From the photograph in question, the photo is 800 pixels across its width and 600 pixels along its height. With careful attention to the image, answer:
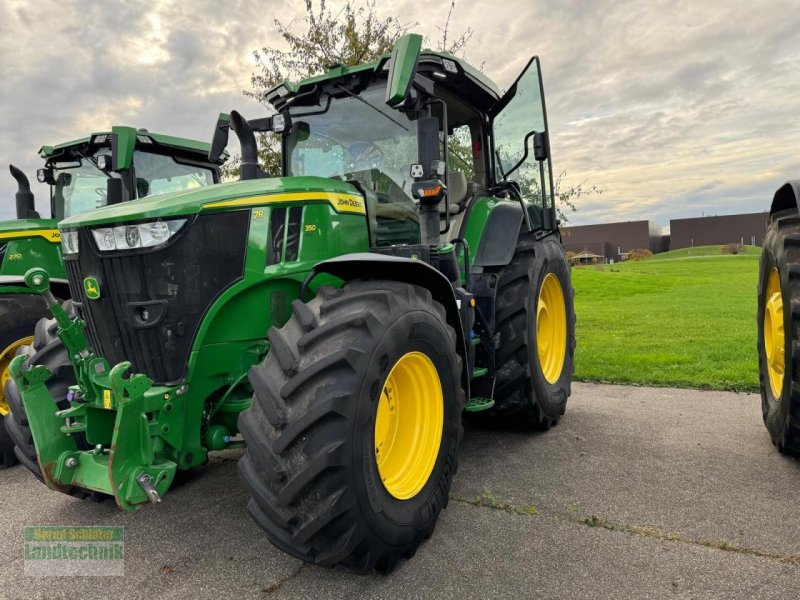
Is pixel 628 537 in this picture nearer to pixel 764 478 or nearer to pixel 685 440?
pixel 764 478

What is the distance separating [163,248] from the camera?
2744mm

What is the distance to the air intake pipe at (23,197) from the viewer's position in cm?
614

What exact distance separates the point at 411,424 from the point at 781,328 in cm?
271

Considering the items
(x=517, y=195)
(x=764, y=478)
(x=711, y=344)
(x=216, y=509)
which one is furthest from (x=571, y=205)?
(x=216, y=509)

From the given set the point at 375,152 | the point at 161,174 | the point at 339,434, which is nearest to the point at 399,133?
the point at 375,152

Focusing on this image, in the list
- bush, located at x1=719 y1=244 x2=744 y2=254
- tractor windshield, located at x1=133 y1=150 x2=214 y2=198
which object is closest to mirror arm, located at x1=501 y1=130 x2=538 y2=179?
tractor windshield, located at x1=133 y1=150 x2=214 y2=198

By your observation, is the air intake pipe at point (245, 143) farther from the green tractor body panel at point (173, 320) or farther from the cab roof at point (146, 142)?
the cab roof at point (146, 142)

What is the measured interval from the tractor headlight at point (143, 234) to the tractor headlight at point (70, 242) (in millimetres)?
287

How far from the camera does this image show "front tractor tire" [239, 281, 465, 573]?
7.36ft

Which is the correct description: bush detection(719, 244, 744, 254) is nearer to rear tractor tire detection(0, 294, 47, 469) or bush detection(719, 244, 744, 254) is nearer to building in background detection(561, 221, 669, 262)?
building in background detection(561, 221, 669, 262)

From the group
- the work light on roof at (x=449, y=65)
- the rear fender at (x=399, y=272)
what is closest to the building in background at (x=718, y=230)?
the work light on roof at (x=449, y=65)

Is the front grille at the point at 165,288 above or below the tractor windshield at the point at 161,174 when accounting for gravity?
below

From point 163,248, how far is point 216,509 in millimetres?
1537

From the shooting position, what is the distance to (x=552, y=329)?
5.25 m
